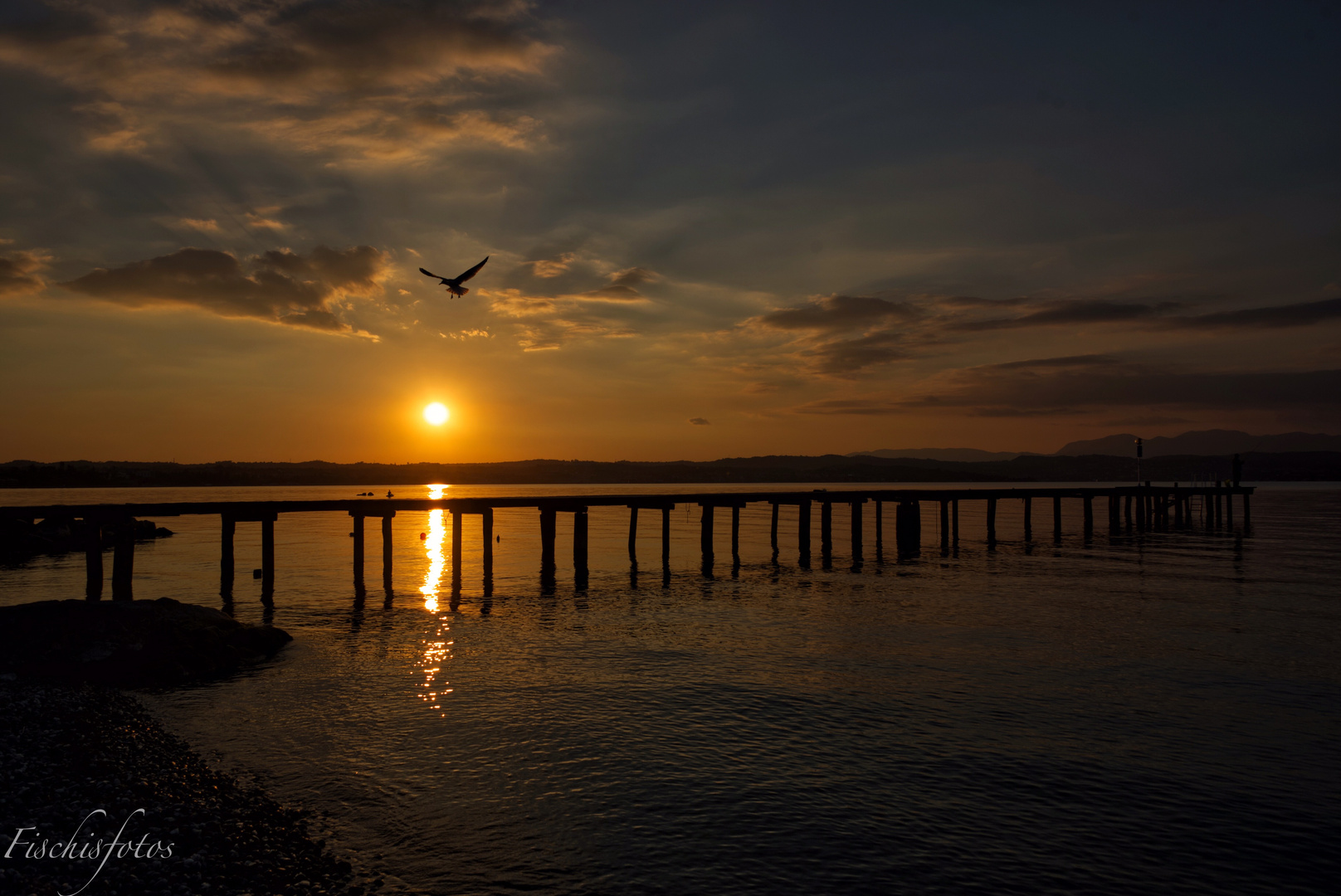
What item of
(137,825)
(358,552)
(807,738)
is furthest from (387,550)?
(807,738)

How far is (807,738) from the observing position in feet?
41.4

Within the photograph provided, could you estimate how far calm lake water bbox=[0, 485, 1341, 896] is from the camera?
8.62 metres

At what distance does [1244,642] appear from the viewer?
20.0 metres

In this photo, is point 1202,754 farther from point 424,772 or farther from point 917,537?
point 917,537

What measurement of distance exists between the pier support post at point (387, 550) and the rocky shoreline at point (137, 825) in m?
19.1

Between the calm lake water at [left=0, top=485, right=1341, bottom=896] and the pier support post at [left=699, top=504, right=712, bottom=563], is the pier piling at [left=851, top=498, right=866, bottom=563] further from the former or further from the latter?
the calm lake water at [left=0, top=485, right=1341, bottom=896]

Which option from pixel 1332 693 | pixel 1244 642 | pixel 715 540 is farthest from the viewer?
pixel 715 540

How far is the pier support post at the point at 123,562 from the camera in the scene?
2605 centimetres

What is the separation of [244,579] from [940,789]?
34781mm

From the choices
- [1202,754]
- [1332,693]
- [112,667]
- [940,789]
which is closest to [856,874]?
[940,789]

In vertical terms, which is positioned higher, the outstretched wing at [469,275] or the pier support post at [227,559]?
the outstretched wing at [469,275]
